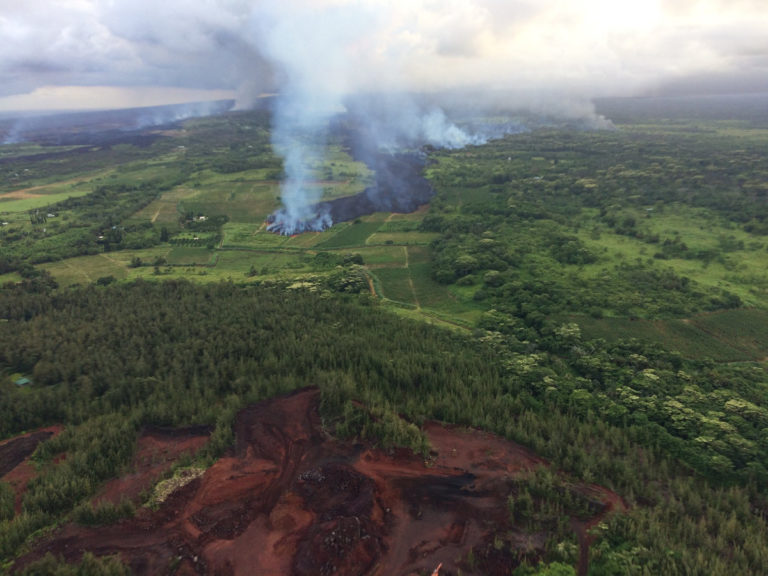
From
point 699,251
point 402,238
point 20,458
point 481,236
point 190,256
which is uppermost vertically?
point 481,236

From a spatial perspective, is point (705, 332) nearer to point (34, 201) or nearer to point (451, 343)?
point (451, 343)

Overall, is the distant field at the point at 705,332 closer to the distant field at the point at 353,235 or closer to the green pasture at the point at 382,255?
the green pasture at the point at 382,255

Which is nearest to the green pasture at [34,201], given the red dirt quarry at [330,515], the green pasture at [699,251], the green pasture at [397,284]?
the green pasture at [397,284]

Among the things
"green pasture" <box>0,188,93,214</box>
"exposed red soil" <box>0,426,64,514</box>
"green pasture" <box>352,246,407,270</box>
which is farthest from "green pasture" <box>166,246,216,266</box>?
"green pasture" <box>0,188,93,214</box>

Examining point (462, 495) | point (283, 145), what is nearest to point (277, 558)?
point (462, 495)

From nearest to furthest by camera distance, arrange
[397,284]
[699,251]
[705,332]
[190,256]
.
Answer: [705,332]
[397,284]
[699,251]
[190,256]

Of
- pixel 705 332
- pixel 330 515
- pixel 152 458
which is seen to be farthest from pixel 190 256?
pixel 705 332
